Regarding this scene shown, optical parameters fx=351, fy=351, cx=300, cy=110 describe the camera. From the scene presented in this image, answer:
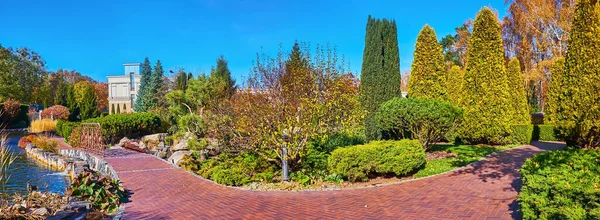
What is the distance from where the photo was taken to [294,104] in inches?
338

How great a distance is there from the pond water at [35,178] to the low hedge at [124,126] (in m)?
3.83

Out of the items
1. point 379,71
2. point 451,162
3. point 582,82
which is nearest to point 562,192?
point 451,162

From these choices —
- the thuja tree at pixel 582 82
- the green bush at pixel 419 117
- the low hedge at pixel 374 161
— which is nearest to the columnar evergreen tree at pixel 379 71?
the green bush at pixel 419 117

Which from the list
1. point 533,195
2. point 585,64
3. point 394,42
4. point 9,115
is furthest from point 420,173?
point 9,115

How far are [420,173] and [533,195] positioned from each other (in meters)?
4.16

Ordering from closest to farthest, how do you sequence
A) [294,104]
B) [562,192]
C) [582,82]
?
[562,192]
[294,104]
[582,82]

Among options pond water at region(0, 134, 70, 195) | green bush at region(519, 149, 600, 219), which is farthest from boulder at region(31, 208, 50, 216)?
green bush at region(519, 149, 600, 219)

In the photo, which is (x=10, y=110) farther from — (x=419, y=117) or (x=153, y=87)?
(x=419, y=117)

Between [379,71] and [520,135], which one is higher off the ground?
[379,71]

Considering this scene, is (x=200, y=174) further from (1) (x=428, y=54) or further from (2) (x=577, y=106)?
(2) (x=577, y=106)

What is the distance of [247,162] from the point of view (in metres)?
9.44

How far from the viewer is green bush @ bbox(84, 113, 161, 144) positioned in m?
16.5

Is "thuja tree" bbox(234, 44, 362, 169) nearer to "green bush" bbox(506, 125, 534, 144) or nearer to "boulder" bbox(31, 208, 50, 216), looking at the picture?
"boulder" bbox(31, 208, 50, 216)

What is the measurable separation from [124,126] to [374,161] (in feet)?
45.0
